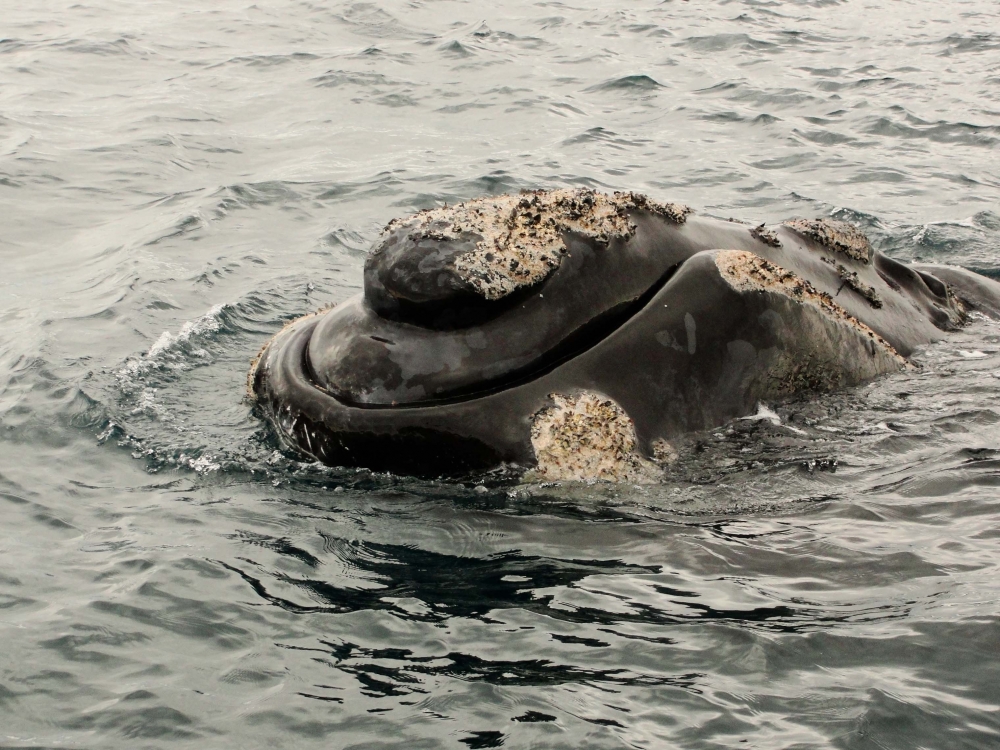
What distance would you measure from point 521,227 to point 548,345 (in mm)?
589

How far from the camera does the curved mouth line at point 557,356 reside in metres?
5.30

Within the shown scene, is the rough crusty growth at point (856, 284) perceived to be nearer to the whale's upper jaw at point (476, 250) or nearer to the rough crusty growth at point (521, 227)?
the rough crusty growth at point (521, 227)

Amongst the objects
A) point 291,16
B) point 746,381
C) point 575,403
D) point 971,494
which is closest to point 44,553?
point 575,403

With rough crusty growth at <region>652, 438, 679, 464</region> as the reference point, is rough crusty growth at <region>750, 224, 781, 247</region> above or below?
above

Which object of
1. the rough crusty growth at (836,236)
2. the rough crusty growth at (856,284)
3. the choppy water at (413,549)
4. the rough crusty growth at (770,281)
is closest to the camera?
the choppy water at (413,549)

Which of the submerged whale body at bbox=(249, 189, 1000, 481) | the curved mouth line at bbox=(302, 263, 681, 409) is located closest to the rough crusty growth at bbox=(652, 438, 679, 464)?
the submerged whale body at bbox=(249, 189, 1000, 481)

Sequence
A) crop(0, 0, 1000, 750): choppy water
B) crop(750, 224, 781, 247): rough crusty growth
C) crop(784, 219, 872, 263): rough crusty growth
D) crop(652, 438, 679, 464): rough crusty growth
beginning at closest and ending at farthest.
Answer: crop(0, 0, 1000, 750): choppy water, crop(652, 438, 679, 464): rough crusty growth, crop(750, 224, 781, 247): rough crusty growth, crop(784, 219, 872, 263): rough crusty growth

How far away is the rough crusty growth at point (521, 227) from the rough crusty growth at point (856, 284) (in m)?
1.26

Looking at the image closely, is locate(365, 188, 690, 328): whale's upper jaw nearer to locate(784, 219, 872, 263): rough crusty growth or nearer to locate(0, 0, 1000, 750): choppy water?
locate(0, 0, 1000, 750): choppy water

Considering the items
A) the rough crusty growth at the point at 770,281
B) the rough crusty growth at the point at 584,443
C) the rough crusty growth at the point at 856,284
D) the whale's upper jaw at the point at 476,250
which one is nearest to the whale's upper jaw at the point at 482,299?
the whale's upper jaw at the point at 476,250

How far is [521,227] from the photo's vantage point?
18.0 feet

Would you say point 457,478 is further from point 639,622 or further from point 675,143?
point 675,143

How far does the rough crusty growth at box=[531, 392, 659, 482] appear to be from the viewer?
5.26 meters

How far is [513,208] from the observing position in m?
5.57
